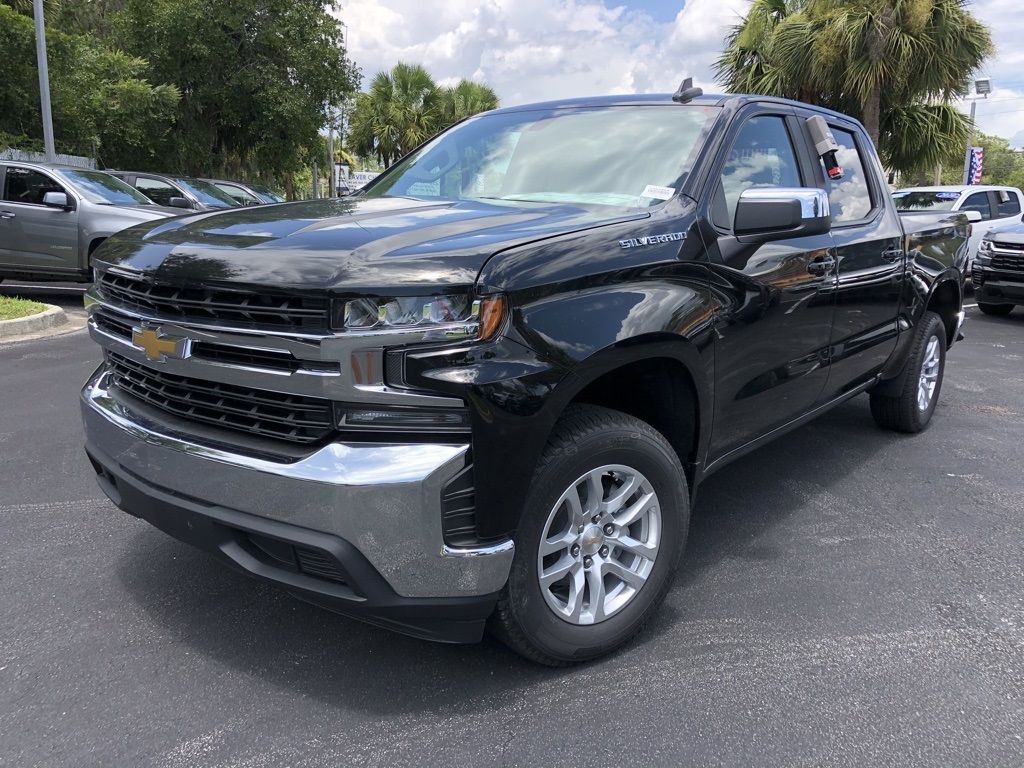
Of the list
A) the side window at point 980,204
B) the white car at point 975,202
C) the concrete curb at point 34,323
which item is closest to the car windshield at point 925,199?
the white car at point 975,202

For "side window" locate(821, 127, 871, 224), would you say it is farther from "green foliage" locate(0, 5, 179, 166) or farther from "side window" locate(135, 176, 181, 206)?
"green foliage" locate(0, 5, 179, 166)

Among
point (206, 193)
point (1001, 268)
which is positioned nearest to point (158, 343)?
point (1001, 268)

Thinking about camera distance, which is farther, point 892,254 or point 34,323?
point 34,323

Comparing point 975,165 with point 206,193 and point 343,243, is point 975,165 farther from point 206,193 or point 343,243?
point 343,243

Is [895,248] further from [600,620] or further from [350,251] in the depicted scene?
[350,251]

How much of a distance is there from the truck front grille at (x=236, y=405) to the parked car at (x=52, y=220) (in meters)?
8.13

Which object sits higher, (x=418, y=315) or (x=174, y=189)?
(x=174, y=189)

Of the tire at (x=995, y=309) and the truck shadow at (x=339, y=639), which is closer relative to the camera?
the truck shadow at (x=339, y=639)

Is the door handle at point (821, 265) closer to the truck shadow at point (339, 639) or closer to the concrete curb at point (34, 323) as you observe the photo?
the truck shadow at point (339, 639)

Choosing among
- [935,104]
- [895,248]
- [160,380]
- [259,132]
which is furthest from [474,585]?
[259,132]

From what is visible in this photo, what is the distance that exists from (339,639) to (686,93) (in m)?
2.62

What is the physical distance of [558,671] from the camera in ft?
8.59

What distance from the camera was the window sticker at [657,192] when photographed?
3.00 meters

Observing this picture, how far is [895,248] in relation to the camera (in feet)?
14.4
